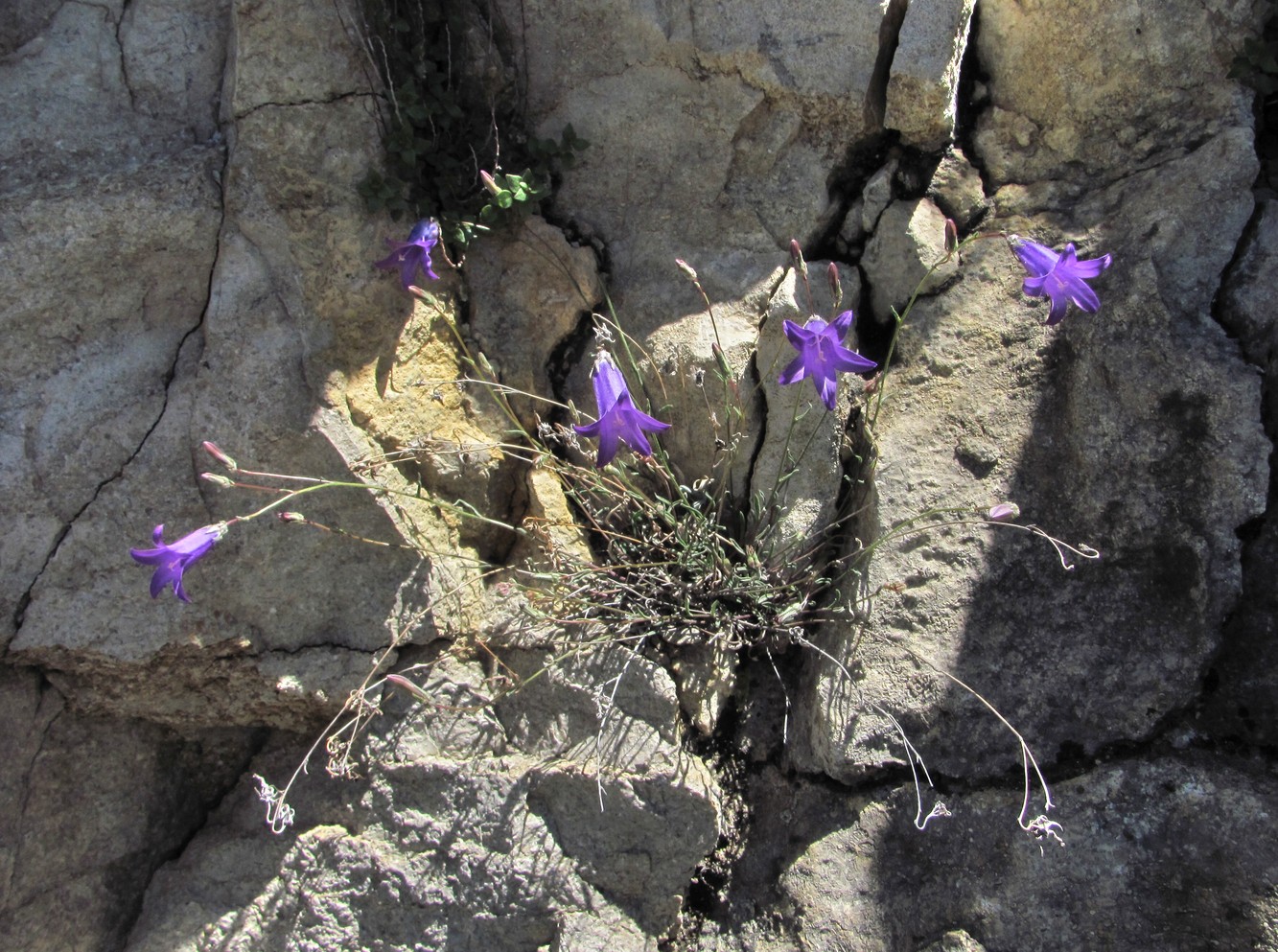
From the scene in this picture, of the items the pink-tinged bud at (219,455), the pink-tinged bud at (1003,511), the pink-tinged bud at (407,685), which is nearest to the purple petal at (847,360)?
the pink-tinged bud at (1003,511)

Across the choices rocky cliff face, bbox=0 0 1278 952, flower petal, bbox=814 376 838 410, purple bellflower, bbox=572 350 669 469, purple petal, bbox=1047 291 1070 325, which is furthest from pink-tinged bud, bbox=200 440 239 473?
purple petal, bbox=1047 291 1070 325

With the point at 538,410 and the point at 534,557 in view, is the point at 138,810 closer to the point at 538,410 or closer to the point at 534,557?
the point at 534,557

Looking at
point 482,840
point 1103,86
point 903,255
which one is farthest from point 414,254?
point 1103,86

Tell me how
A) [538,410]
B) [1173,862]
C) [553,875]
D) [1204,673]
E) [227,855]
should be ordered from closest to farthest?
[1173,862]
[1204,673]
[553,875]
[227,855]
[538,410]

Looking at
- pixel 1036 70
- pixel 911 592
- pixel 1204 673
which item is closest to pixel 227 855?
pixel 911 592

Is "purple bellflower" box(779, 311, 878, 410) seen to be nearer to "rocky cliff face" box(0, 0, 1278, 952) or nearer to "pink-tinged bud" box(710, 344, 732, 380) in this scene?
"pink-tinged bud" box(710, 344, 732, 380)

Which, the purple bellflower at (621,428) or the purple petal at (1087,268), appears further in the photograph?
the purple petal at (1087,268)

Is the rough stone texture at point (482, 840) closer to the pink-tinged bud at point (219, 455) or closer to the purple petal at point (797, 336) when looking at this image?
the pink-tinged bud at point (219, 455)
